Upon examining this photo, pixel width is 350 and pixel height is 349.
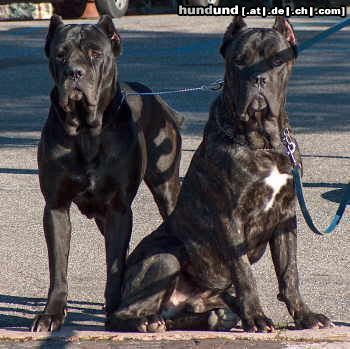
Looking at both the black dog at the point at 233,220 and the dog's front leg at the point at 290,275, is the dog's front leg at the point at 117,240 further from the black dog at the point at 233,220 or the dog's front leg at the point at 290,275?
the dog's front leg at the point at 290,275

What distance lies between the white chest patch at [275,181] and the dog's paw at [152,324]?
0.82m

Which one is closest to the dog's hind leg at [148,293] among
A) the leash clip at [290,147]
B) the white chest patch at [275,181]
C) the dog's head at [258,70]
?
the white chest patch at [275,181]

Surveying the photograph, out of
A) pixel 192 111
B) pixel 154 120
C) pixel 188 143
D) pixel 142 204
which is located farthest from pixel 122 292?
pixel 192 111

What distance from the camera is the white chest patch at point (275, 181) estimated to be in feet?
16.8

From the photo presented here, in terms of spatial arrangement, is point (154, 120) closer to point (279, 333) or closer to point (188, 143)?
point (279, 333)

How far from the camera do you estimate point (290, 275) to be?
5340mm

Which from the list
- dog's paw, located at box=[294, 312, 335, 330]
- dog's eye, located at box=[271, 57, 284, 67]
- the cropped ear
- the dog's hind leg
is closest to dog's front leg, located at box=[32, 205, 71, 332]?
the dog's hind leg

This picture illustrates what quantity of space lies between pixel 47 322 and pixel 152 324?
56cm

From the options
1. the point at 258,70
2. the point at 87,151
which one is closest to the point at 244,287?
the point at 258,70

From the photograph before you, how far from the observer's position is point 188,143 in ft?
35.9

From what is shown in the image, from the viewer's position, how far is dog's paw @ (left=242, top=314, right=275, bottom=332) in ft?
16.8

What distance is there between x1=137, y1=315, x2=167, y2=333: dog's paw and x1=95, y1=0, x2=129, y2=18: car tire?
1805 centimetres

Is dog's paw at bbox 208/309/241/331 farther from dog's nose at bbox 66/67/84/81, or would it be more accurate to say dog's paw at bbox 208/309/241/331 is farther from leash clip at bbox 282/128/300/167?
dog's nose at bbox 66/67/84/81

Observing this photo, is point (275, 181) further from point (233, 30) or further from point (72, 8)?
point (72, 8)
